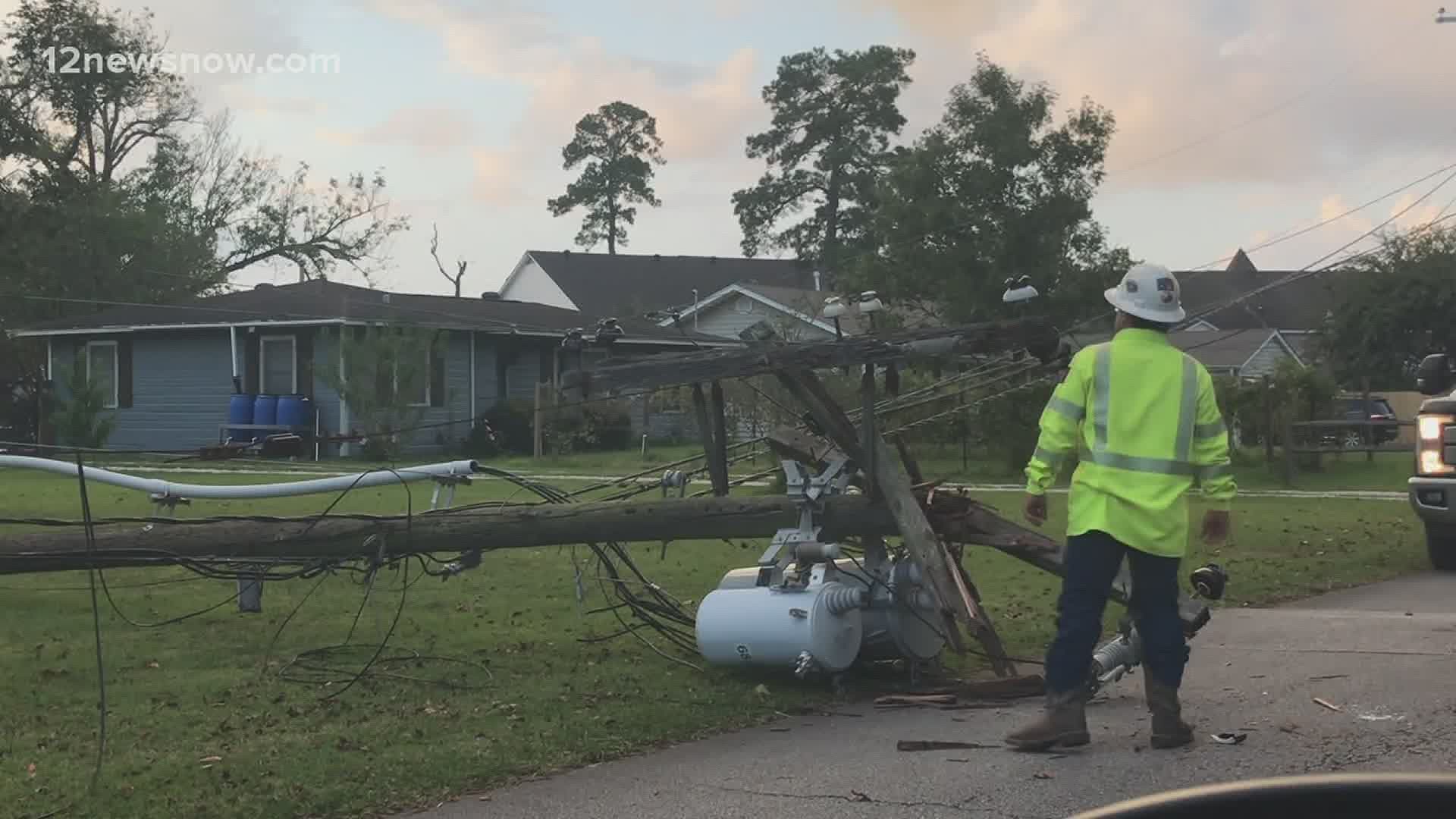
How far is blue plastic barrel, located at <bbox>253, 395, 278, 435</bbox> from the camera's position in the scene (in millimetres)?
35281

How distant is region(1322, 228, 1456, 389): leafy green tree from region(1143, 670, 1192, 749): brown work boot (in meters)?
36.9

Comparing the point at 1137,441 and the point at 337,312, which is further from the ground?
the point at 337,312

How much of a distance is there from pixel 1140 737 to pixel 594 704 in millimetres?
2605

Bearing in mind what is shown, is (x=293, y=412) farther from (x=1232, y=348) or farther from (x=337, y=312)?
(x=1232, y=348)

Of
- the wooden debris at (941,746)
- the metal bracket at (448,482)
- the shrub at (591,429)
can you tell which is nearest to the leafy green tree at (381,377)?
the shrub at (591,429)

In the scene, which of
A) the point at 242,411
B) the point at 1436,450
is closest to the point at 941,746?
the point at 1436,450

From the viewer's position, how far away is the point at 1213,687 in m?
8.03

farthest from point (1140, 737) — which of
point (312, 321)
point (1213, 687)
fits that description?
point (312, 321)

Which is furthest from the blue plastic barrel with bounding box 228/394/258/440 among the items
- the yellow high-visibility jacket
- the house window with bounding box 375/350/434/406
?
the yellow high-visibility jacket

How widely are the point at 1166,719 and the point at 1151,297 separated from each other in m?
1.72

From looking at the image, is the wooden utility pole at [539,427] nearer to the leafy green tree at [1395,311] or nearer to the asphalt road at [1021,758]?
the leafy green tree at [1395,311]

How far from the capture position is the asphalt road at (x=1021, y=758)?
591cm

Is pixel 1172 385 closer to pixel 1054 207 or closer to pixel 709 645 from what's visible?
pixel 709 645

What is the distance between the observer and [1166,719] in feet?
21.4
